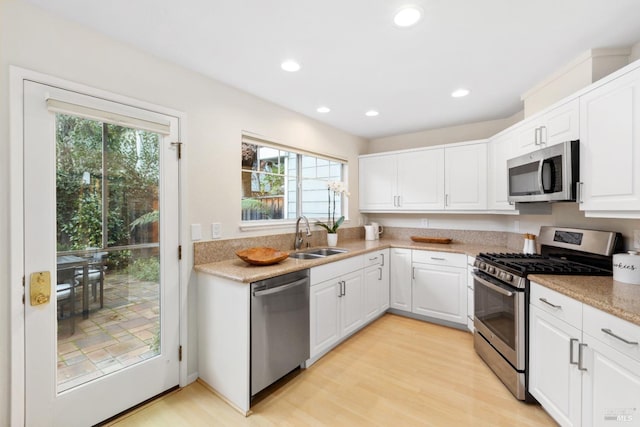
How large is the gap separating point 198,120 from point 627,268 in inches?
120

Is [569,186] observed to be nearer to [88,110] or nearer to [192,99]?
[192,99]

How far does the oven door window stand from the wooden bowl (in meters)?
1.72

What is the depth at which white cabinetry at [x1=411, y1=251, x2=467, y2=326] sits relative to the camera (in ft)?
10.0

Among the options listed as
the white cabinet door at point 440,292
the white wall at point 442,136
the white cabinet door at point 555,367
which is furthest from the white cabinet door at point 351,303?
the white wall at point 442,136

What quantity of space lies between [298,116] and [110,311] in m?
2.51

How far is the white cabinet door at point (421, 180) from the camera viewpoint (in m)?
3.57

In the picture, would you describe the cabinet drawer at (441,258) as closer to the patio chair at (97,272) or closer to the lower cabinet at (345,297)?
the lower cabinet at (345,297)

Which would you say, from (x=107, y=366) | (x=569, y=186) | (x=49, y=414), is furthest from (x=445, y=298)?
(x=49, y=414)

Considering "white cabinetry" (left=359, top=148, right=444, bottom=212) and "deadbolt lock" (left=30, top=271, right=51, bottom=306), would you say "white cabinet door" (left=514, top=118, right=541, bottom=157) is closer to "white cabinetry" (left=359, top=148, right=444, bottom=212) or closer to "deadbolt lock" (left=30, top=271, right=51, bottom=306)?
"white cabinetry" (left=359, top=148, right=444, bottom=212)

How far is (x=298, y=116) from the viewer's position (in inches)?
127

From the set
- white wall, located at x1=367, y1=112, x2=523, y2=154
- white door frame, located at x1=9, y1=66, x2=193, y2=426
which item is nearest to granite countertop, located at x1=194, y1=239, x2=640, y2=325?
white door frame, located at x1=9, y1=66, x2=193, y2=426

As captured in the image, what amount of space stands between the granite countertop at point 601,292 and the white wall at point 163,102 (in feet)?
7.78

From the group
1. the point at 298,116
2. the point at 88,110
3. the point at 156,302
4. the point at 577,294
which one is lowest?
the point at 156,302

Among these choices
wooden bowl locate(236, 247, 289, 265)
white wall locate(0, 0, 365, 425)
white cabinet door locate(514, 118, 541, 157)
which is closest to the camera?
white wall locate(0, 0, 365, 425)
